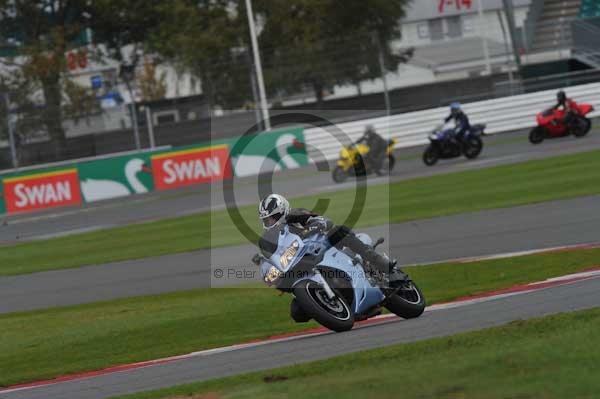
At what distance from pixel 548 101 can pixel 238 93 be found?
967 cm

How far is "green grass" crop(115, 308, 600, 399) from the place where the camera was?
6086 millimetres

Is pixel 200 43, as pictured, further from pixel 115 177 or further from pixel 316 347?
pixel 316 347

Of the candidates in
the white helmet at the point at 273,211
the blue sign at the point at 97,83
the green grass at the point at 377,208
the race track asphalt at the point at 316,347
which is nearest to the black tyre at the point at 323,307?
the race track asphalt at the point at 316,347

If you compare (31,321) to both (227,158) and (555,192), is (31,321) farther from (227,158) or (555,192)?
(227,158)

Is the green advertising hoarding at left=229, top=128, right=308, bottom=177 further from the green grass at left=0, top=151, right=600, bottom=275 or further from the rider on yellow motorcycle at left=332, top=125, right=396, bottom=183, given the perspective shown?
the green grass at left=0, top=151, right=600, bottom=275

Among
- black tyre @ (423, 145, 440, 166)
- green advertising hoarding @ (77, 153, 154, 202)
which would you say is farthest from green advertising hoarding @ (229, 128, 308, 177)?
black tyre @ (423, 145, 440, 166)

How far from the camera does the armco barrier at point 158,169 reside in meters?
32.7

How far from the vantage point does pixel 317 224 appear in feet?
31.7

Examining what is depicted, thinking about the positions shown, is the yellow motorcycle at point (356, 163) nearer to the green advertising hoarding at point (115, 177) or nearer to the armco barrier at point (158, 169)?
the armco barrier at point (158, 169)

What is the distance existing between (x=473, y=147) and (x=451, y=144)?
628 mm

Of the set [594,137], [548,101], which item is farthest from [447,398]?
[548,101]

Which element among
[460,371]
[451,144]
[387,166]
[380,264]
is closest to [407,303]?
[380,264]

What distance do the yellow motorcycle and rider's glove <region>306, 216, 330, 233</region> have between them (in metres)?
17.9

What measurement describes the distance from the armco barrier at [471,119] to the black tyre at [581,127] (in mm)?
3593
